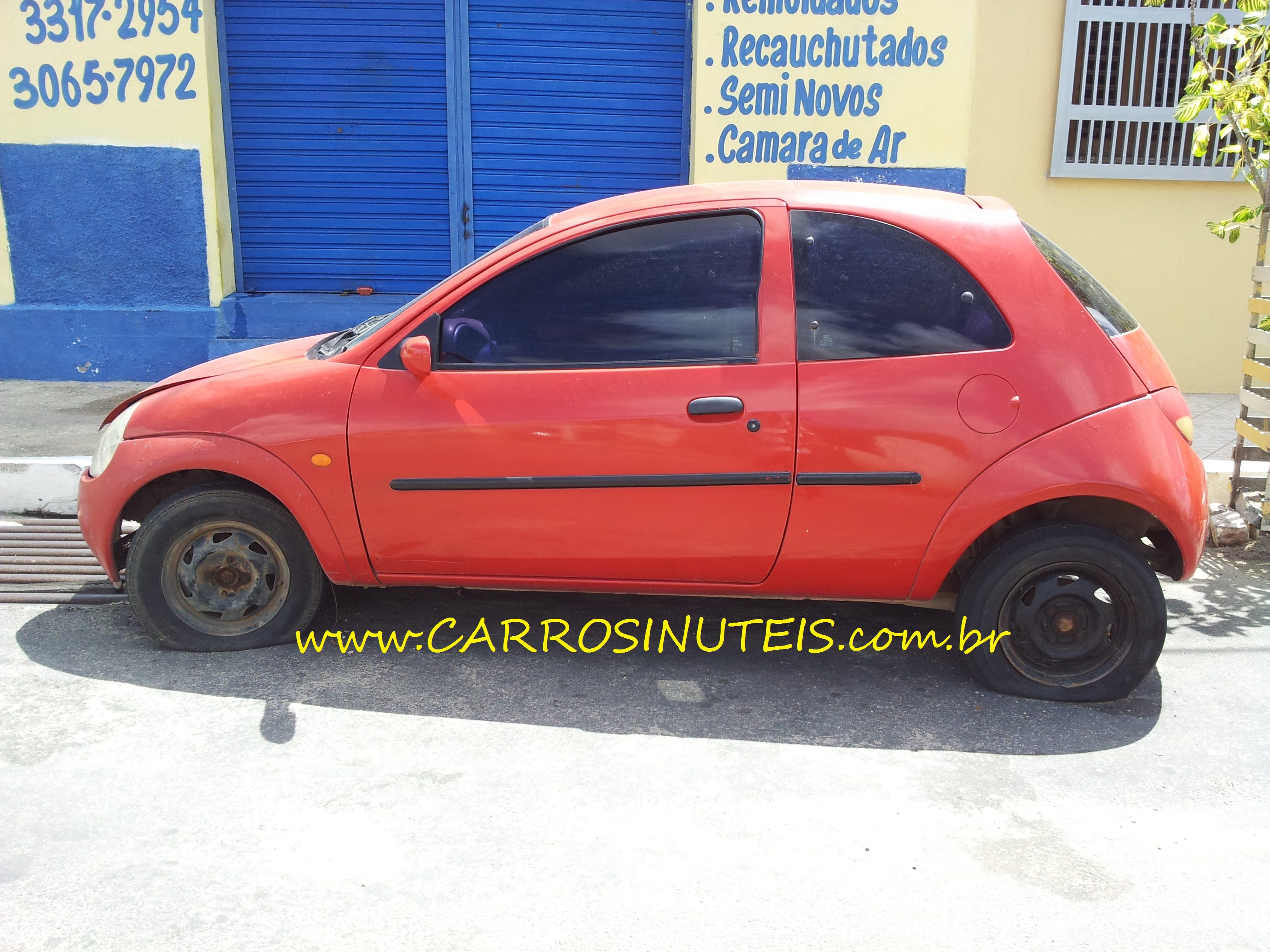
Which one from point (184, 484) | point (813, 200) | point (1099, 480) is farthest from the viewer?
point (184, 484)

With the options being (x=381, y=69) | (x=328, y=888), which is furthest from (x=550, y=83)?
(x=328, y=888)

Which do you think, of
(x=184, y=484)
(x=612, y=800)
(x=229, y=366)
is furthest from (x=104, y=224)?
(x=612, y=800)

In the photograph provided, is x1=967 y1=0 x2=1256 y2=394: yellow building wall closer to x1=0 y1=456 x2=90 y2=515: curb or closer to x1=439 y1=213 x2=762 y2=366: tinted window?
x1=439 y1=213 x2=762 y2=366: tinted window

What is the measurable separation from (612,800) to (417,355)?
1.62 meters

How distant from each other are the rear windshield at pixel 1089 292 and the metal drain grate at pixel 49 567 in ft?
12.8

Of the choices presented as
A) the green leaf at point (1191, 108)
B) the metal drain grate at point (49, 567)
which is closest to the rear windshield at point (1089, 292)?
the green leaf at point (1191, 108)

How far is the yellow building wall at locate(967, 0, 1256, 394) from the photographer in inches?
324

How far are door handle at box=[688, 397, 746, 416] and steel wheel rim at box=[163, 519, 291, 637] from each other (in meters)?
1.61

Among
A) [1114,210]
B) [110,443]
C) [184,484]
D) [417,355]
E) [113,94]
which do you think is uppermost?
[113,94]

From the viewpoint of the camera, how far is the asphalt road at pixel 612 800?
2.70 m

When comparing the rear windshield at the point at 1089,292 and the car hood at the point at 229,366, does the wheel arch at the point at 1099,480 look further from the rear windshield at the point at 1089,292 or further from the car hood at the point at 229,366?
the car hood at the point at 229,366

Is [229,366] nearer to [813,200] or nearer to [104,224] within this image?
[813,200]

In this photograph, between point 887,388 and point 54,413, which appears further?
point 54,413

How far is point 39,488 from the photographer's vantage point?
5.82m
